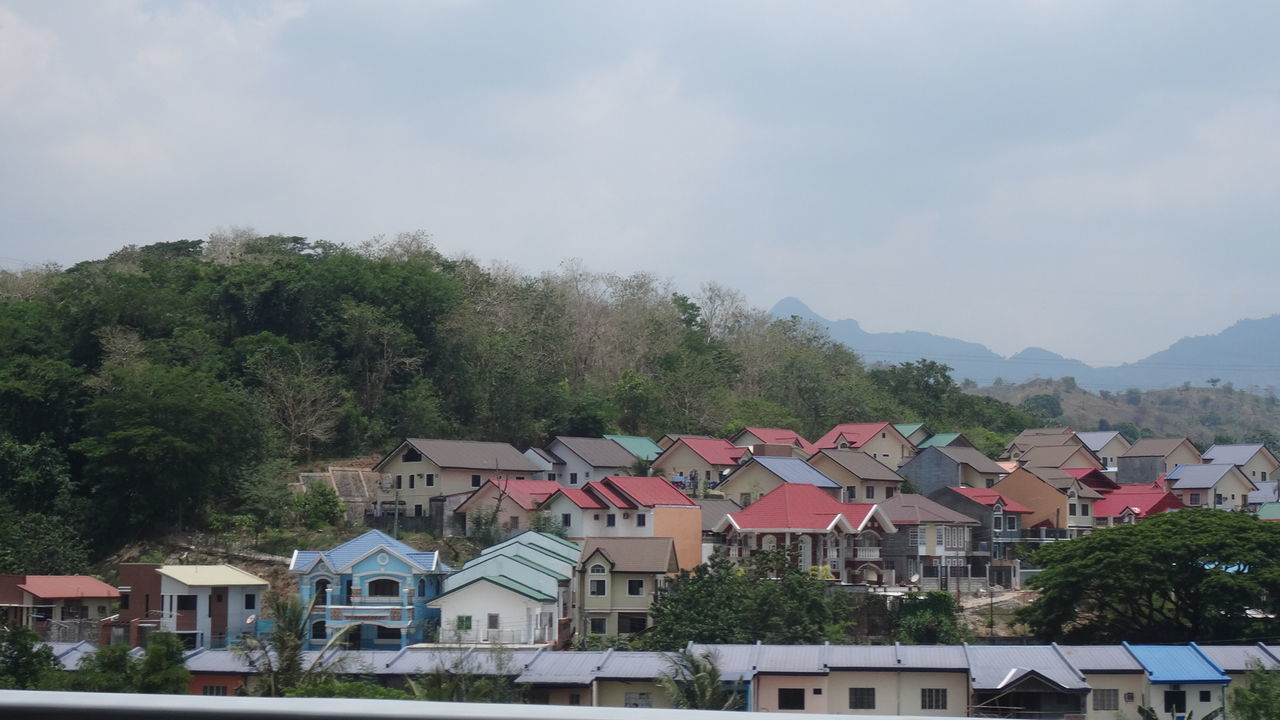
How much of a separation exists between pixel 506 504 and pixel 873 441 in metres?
10.3

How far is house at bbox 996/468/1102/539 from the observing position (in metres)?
22.8

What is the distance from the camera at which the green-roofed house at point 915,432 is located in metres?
28.1

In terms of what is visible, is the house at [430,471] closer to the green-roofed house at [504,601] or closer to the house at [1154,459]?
the green-roofed house at [504,601]

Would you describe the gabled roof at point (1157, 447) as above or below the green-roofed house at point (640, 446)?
above

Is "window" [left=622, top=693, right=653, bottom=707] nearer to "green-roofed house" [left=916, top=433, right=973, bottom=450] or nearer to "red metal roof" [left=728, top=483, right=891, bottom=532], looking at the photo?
"red metal roof" [left=728, top=483, right=891, bottom=532]

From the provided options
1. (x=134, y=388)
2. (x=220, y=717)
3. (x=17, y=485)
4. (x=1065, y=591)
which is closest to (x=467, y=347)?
(x=134, y=388)

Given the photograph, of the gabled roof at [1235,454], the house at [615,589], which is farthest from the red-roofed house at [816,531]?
the gabled roof at [1235,454]

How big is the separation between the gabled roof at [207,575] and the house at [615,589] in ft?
15.6

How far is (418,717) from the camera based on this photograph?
135 centimetres

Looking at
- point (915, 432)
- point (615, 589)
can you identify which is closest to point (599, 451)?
point (615, 589)

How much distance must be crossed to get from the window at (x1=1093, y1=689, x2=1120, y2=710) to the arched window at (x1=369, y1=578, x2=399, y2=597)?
30.0ft

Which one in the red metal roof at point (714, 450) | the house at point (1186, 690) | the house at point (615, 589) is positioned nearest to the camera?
the house at point (1186, 690)

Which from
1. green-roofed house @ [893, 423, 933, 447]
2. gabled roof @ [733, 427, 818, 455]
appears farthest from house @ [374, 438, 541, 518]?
green-roofed house @ [893, 423, 933, 447]

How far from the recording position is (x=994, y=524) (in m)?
21.3
